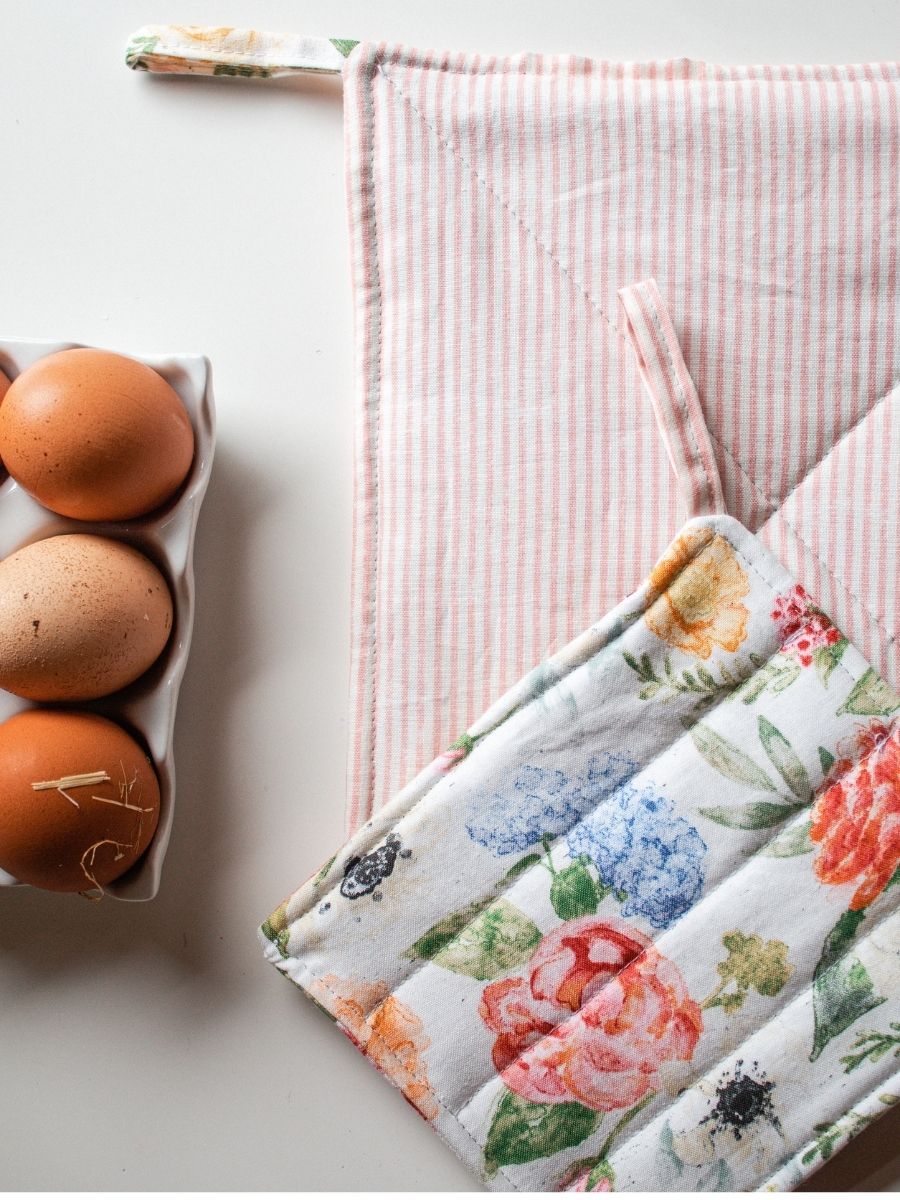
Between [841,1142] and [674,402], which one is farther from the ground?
[674,402]

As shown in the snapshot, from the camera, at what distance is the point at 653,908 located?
0.49 m

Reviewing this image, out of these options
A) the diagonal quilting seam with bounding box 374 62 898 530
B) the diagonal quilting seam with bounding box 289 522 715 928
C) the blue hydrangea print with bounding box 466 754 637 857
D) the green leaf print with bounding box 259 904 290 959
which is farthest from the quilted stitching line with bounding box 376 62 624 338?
the green leaf print with bounding box 259 904 290 959

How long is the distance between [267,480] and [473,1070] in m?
0.33

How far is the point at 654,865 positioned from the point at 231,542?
0.29m

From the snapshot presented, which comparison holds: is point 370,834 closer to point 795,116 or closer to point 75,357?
point 75,357

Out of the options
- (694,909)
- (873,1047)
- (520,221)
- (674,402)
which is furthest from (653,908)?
(520,221)

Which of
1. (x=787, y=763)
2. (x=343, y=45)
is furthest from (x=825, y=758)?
(x=343, y=45)

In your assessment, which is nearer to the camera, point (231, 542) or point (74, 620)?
point (74, 620)

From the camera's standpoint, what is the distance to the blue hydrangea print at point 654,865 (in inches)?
19.3

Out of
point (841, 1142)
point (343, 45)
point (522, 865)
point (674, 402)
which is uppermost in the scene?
point (343, 45)

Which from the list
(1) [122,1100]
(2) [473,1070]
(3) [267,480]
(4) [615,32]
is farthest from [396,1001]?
(4) [615,32]

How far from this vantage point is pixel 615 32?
0.59 metres

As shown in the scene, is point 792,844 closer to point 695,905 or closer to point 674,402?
point 695,905

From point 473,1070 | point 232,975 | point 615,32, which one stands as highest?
point 615,32
